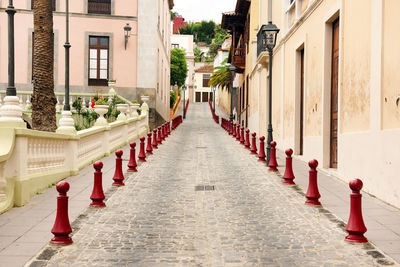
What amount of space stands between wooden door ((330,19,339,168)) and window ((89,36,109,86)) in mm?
18147

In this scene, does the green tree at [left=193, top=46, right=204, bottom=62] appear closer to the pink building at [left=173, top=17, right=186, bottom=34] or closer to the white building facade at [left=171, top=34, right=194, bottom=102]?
the pink building at [left=173, top=17, right=186, bottom=34]

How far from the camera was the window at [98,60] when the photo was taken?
27.6 meters

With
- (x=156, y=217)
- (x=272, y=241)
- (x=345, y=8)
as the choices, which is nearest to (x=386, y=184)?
(x=272, y=241)

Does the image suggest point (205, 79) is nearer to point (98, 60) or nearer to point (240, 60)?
point (240, 60)

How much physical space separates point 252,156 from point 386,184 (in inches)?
A: 333

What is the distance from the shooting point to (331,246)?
216 inches

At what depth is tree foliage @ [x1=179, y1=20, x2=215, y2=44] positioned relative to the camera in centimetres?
11400

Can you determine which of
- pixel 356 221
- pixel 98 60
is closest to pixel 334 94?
pixel 356 221

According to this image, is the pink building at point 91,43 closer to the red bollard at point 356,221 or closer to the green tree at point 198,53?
the red bollard at point 356,221

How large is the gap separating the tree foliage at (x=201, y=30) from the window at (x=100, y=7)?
86835 mm

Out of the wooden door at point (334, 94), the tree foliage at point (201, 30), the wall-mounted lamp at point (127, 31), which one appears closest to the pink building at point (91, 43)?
the wall-mounted lamp at point (127, 31)

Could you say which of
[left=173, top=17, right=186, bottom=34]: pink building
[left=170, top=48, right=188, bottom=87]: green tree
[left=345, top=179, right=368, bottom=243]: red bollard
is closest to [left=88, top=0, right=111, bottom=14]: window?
[left=345, top=179, right=368, bottom=243]: red bollard

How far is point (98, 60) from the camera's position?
2789 cm

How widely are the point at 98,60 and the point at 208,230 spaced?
917 inches
